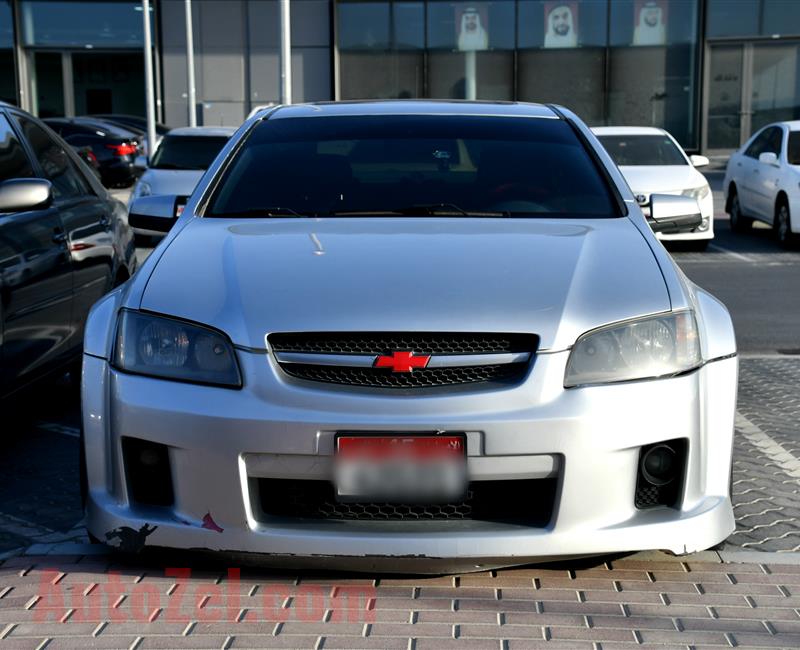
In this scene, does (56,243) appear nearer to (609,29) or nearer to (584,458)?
(584,458)

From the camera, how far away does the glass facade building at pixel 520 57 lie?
113 ft

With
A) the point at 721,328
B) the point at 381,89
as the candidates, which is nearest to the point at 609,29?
the point at 381,89

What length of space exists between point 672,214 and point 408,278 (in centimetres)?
174

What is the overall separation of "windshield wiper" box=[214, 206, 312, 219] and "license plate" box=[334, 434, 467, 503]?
1.42 meters

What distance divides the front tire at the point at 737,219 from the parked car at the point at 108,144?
40.9 ft

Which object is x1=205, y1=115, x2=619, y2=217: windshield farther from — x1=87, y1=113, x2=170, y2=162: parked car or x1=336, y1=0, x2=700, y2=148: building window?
x1=336, y1=0, x2=700, y2=148: building window

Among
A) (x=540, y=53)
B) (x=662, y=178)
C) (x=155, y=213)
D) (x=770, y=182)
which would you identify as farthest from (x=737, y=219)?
(x=540, y=53)

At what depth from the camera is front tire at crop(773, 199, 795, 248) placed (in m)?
15.1

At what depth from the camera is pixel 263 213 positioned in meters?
4.87

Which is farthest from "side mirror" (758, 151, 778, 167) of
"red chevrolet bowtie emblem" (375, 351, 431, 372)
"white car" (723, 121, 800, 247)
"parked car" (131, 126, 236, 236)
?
"red chevrolet bowtie emblem" (375, 351, 431, 372)

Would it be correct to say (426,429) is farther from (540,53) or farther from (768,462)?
(540,53)

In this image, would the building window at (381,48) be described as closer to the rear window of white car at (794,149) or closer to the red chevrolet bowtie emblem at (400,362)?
the rear window of white car at (794,149)

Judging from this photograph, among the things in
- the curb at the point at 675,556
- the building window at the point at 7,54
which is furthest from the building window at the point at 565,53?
the curb at the point at 675,556

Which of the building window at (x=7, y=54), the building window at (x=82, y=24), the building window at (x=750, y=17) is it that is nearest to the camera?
the building window at (x=750, y=17)
